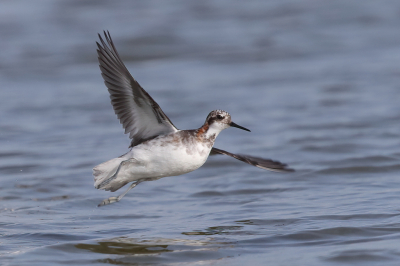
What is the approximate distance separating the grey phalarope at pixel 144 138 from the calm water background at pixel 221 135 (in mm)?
686

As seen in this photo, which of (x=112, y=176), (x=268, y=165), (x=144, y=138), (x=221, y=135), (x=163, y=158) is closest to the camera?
(x=163, y=158)

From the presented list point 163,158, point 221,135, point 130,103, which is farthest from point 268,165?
point 221,135

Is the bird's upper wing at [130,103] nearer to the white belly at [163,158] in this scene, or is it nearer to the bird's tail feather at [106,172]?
the white belly at [163,158]

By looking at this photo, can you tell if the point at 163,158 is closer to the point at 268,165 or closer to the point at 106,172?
the point at 106,172

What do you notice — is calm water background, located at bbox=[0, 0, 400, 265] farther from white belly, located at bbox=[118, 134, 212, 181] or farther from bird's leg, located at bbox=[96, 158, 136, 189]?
white belly, located at bbox=[118, 134, 212, 181]

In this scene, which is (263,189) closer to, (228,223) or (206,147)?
(228,223)

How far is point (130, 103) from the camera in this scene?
6.19 meters

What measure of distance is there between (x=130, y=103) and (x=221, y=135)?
18.1 feet

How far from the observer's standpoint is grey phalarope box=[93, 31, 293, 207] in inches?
237

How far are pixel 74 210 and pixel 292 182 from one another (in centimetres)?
301

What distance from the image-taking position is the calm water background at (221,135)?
612cm

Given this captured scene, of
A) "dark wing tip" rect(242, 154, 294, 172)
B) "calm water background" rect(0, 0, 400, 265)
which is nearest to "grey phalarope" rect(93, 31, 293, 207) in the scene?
"calm water background" rect(0, 0, 400, 265)

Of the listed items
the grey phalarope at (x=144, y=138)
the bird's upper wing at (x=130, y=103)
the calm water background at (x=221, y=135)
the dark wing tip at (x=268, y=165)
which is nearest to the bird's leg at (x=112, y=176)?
the grey phalarope at (x=144, y=138)

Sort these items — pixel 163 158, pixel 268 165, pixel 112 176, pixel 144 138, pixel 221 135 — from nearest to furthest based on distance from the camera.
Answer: pixel 163 158 → pixel 112 176 → pixel 144 138 → pixel 268 165 → pixel 221 135
